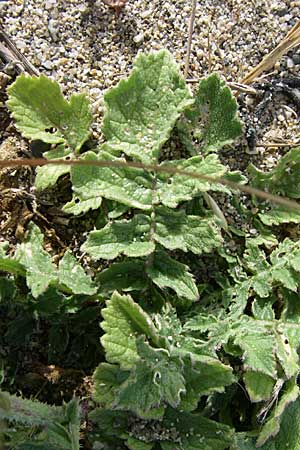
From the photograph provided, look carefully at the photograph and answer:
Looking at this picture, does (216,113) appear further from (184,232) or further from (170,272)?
(170,272)

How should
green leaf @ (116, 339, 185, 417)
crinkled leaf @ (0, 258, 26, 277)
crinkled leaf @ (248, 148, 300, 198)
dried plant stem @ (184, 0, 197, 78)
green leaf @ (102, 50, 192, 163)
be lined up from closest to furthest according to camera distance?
green leaf @ (116, 339, 185, 417)
crinkled leaf @ (0, 258, 26, 277)
green leaf @ (102, 50, 192, 163)
crinkled leaf @ (248, 148, 300, 198)
dried plant stem @ (184, 0, 197, 78)

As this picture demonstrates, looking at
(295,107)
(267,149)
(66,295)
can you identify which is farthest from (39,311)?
(295,107)

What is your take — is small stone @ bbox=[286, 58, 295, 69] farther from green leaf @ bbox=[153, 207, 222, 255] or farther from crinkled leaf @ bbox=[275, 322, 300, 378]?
crinkled leaf @ bbox=[275, 322, 300, 378]

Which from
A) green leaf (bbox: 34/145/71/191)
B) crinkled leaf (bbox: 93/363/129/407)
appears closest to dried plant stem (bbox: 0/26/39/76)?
green leaf (bbox: 34/145/71/191)

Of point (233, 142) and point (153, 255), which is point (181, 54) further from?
point (153, 255)

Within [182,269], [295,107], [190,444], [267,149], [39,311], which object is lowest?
[190,444]
